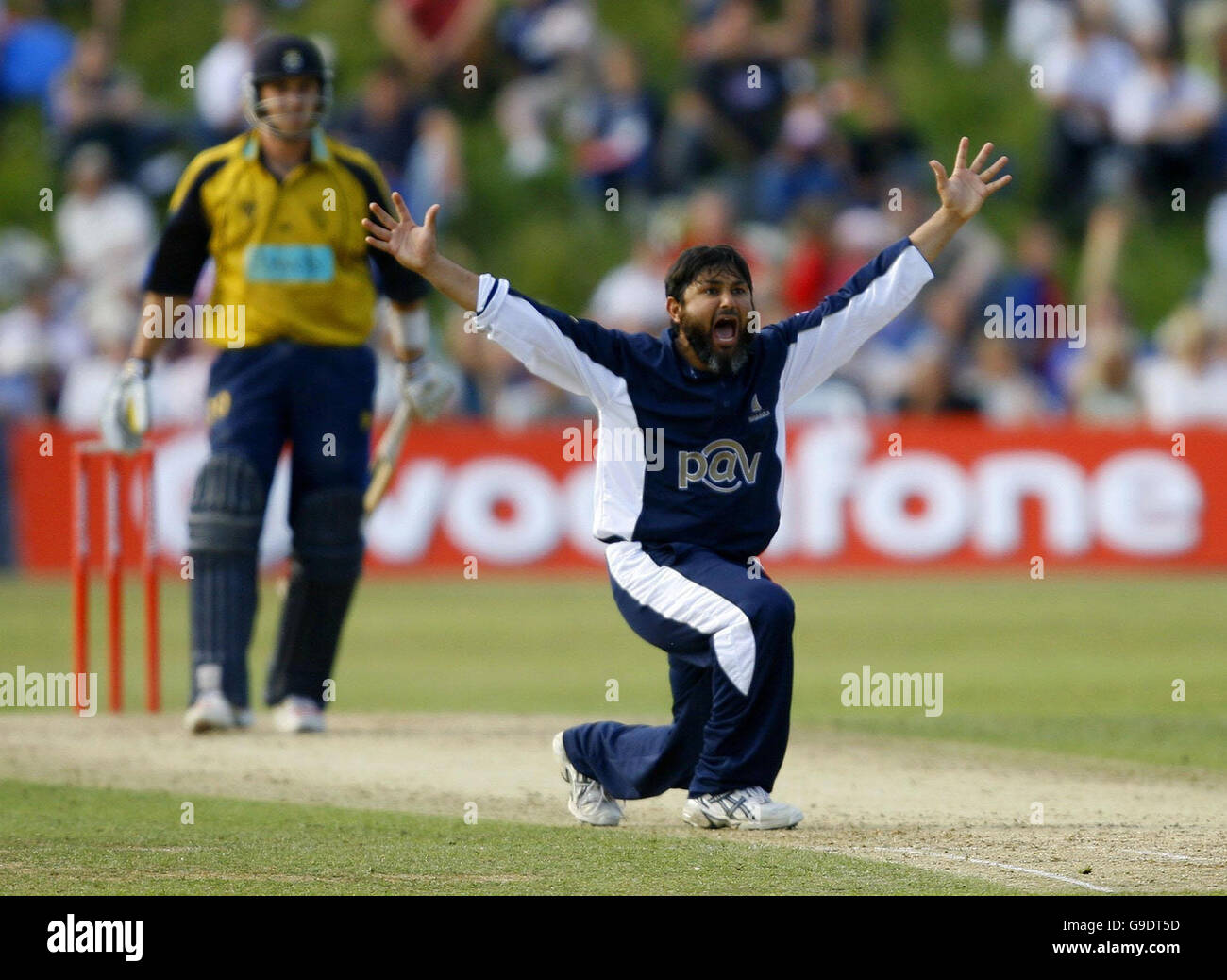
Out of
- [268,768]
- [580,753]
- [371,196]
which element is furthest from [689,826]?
[371,196]

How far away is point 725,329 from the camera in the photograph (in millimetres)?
7125

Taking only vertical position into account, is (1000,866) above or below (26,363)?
below

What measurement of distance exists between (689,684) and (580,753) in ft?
1.61

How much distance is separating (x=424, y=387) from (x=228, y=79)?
37.5 feet

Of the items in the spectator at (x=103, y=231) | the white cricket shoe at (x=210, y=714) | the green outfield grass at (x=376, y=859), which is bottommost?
the green outfield grass at (x=376, y=859)

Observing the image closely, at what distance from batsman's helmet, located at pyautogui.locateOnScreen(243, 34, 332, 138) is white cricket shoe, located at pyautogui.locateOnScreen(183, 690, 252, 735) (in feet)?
8.30

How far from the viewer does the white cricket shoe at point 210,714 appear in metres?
9.52

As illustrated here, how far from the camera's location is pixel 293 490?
31.8 feet
